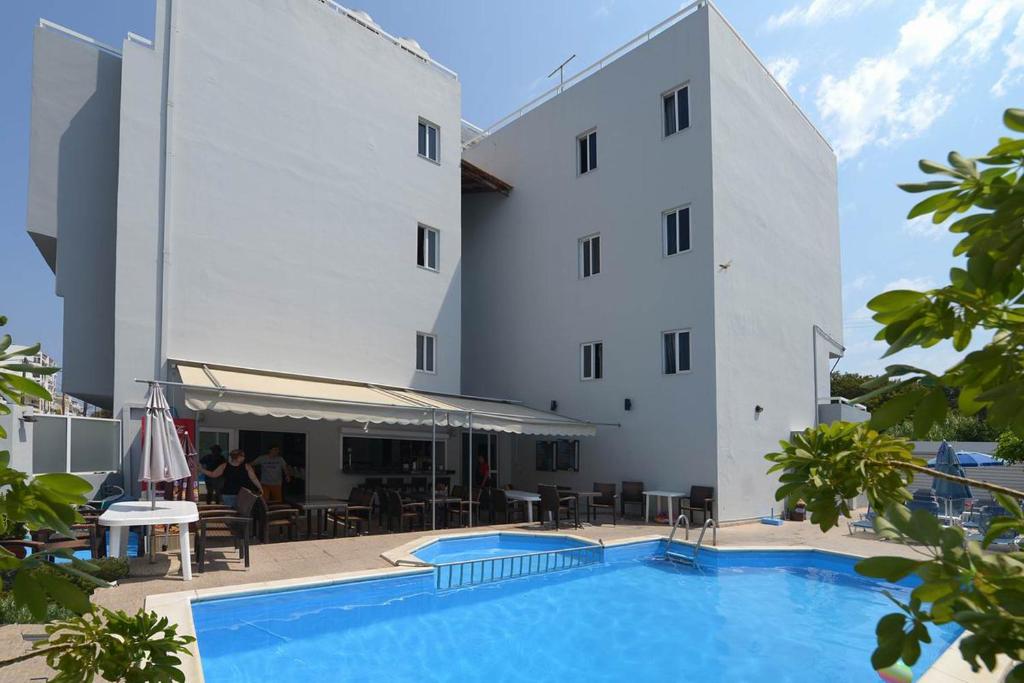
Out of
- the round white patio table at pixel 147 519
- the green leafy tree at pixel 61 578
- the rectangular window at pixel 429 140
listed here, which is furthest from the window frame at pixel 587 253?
the green leafy tree at pixel 61 578

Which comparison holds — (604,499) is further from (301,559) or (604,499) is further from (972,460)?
(972,460)

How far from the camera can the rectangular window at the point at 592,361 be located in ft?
65.7

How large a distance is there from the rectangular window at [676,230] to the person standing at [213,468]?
1295 centimetres

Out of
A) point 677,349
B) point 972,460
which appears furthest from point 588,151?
point 972,460

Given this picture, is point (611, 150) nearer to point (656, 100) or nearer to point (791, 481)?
point (656, 100)

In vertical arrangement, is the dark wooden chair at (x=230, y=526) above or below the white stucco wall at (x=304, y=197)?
below

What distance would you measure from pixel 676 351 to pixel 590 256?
4.61 metres

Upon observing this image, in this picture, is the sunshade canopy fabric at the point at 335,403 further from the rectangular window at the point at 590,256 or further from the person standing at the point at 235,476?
the rectangular window at the point at 590,256

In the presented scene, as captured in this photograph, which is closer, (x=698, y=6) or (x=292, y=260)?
(x=292, y=260)

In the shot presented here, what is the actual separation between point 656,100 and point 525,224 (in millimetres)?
6051

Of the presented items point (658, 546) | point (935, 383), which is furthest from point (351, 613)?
point (935, 383)

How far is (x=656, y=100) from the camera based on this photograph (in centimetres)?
1927

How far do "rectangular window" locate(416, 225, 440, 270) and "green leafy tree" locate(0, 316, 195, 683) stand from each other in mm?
18818

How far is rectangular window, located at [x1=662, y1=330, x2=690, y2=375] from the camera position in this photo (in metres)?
17.9
